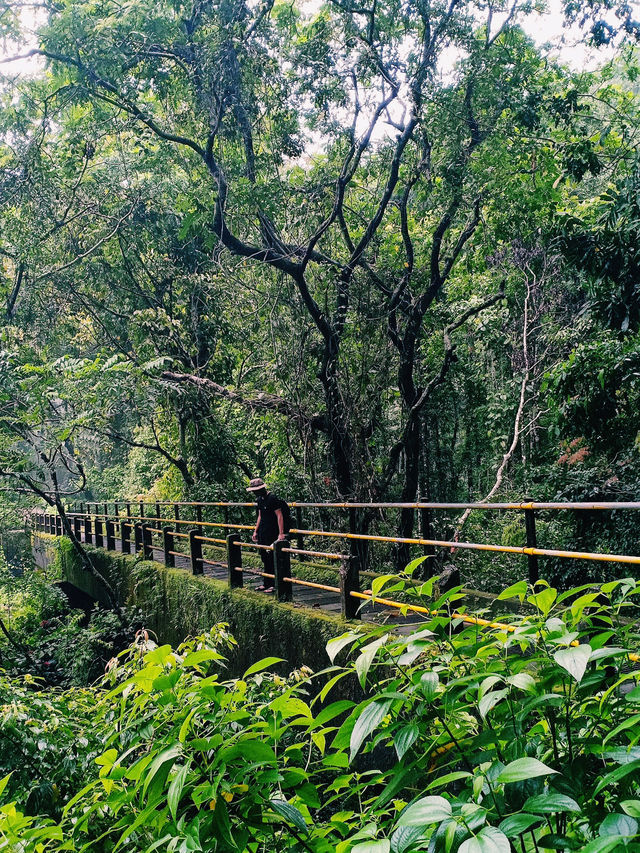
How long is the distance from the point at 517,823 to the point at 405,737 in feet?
1.08

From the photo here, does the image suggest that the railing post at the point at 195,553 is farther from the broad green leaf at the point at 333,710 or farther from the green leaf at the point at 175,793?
the green leaf at the point at 175,793

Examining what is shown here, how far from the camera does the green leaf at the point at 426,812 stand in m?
1.17

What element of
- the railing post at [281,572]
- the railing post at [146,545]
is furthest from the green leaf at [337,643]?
the railing post at [146,545]

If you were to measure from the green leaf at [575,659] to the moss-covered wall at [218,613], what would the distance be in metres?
4.23

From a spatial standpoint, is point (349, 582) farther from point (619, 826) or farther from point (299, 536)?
point (619, 826)

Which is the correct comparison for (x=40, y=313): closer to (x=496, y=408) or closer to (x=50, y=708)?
(x=496, y=408)

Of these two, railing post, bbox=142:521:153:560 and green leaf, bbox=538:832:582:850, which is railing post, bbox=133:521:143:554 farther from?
green leaf, bbox=538:832:582:850

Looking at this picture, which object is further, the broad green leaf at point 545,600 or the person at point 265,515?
the person at point 265,515

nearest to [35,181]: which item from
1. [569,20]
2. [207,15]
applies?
[207,15]

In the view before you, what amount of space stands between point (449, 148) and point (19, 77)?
23.0 ft

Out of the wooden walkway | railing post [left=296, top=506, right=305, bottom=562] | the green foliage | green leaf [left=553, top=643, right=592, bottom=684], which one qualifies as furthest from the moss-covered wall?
green leaf [left=553, top=643, right=592, bottom=684]

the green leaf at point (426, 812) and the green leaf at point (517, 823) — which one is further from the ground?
the green leaf at point (426, 812)

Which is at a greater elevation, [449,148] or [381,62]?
[381,62]

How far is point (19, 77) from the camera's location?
11.4 meters
